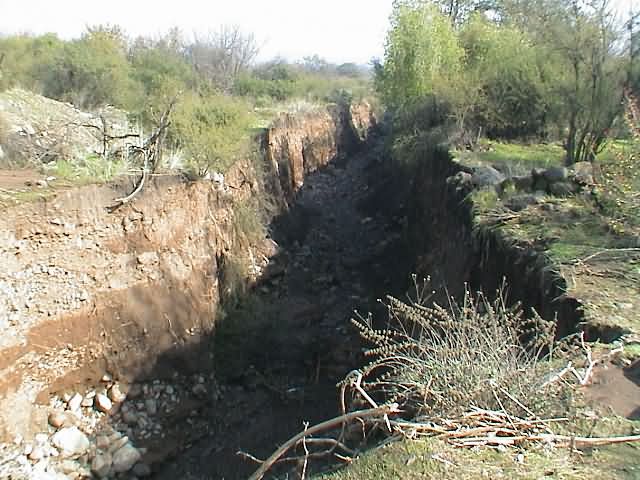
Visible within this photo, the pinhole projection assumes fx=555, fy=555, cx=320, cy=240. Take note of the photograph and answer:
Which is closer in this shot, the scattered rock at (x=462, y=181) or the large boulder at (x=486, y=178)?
the large boulder at (x=486, y=178)

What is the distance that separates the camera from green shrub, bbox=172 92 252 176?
34.0ft

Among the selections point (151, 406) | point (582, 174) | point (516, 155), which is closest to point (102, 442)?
point (151, 406)

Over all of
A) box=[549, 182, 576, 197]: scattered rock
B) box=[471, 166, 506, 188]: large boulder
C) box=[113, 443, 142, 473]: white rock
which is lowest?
box=[113, 443, 142, 473]: white rock

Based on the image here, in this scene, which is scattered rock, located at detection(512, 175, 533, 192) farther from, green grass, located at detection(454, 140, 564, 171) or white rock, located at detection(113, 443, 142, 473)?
white rock, located at detection(113, 443, 142, 473)

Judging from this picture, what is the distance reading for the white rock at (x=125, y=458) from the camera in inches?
265

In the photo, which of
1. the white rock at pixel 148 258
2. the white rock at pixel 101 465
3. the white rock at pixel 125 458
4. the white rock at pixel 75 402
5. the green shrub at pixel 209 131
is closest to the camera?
the white rock at pixel 101 465

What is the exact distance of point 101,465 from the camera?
666cm

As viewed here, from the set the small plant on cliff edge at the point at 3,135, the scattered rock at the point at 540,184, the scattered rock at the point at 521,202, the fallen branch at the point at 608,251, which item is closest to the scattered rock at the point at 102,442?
the small plant on cliff edge at the point at 3,135

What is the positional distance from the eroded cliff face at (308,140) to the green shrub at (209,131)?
2.83m

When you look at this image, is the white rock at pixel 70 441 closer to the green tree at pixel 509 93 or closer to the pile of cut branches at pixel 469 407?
the pile of cut branches at pixel 469 407

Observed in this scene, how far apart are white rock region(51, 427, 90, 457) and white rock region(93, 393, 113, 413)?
48 cm

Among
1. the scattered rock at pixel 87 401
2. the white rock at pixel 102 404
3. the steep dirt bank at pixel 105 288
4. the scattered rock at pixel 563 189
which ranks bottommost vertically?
the white rock at pixel 102 404

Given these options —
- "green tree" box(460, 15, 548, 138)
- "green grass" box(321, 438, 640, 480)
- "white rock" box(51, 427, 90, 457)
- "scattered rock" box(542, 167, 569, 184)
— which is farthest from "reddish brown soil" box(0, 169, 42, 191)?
"green tree" box(460, 15, 548, 138)

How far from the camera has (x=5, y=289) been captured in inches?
262
